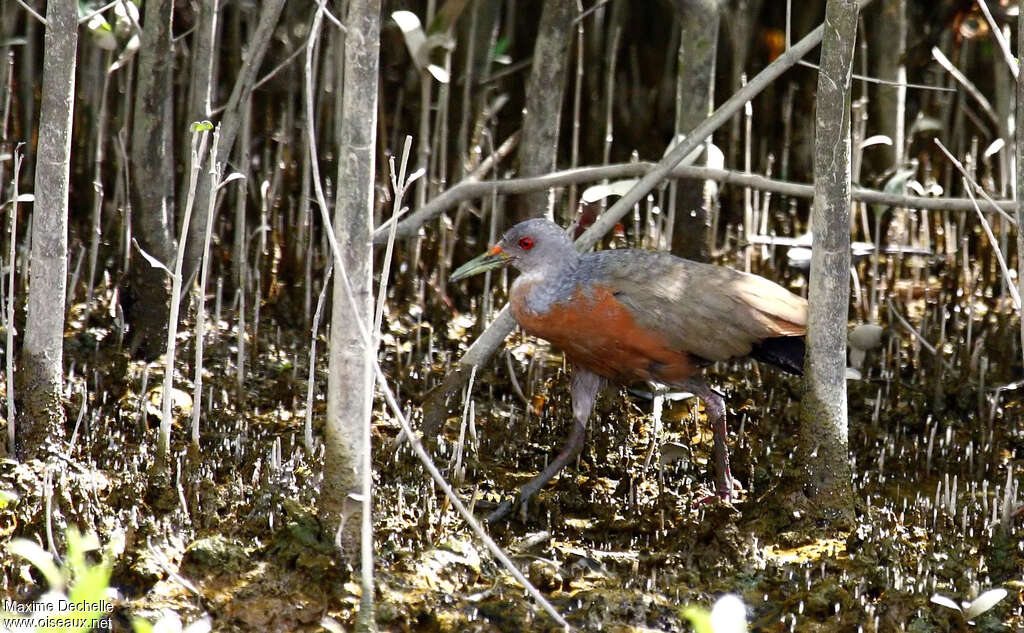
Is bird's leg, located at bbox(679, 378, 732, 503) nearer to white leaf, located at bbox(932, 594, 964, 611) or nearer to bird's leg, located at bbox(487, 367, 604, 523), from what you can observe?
bird's leg, located at bbox(487, 367, 604, 523)

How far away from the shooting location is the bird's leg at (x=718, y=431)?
4.39 metres

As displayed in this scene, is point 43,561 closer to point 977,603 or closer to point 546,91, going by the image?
point 977,603

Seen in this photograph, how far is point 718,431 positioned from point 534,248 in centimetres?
91

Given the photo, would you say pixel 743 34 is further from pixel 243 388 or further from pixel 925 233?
pixel 243 388

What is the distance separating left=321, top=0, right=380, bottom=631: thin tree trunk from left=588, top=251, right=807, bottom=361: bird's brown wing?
1090mm

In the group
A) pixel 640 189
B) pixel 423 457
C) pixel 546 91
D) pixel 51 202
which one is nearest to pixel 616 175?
pixel 640 189

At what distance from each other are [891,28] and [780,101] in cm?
189

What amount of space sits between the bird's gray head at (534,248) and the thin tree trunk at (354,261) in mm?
951

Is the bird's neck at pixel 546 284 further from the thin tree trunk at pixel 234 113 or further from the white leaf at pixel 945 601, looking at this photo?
the white leaf at pixel 945 601

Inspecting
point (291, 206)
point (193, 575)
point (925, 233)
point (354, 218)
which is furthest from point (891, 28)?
point (193, 575)

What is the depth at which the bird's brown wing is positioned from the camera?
4.30 meters

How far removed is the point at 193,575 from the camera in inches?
144

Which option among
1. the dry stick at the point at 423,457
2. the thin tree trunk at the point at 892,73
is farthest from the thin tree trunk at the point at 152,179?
the thin tree trunk at the point at 892,73

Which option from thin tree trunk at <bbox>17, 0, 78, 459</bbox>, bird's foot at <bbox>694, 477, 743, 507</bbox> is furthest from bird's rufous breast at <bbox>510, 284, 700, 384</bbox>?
thin tree trunk at <bbox>17, 0, 78, 459</bbox>
